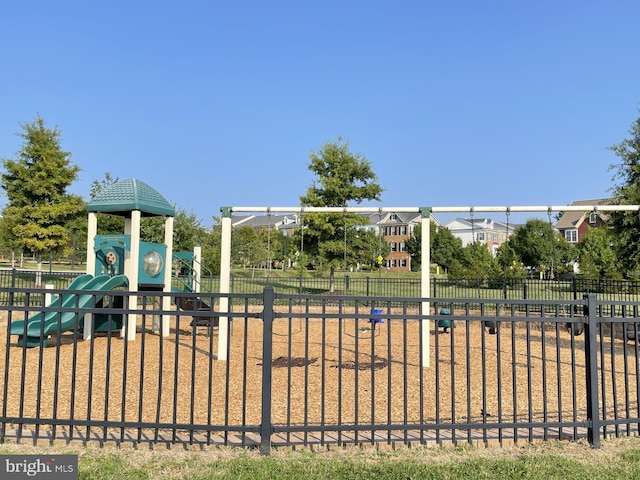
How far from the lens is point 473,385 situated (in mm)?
6402

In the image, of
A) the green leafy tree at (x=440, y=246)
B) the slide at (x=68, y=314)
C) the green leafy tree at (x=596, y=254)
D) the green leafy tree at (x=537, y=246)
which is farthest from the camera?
the green leafy tree at (x=440, y=246)

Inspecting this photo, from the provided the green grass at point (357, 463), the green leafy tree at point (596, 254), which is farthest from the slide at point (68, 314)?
the green leafy tree at point (596, 254)

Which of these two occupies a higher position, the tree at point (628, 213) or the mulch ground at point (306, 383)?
the tree at point (628, 213)

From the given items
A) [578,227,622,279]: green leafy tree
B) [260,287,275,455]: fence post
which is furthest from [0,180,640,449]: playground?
[578,227,622,279]: green leafy tree

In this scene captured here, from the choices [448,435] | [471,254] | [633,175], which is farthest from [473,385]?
[471,254]

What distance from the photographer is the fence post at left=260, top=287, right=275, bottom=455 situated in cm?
368

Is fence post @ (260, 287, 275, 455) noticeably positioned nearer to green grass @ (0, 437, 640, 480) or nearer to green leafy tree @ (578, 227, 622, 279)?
green grass @ (0, 437, 640, 480)

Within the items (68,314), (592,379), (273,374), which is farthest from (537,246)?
(592,379)

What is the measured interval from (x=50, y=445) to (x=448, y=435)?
350 centimetres

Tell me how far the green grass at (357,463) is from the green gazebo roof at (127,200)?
24.4ft

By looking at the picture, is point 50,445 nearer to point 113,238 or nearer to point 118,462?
point 118,462

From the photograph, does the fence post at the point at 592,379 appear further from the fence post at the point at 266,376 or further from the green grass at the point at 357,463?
the fence post at the point at 266,376

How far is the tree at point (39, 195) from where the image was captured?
22.4 metres

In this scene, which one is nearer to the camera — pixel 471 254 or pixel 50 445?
pixel 50 445
